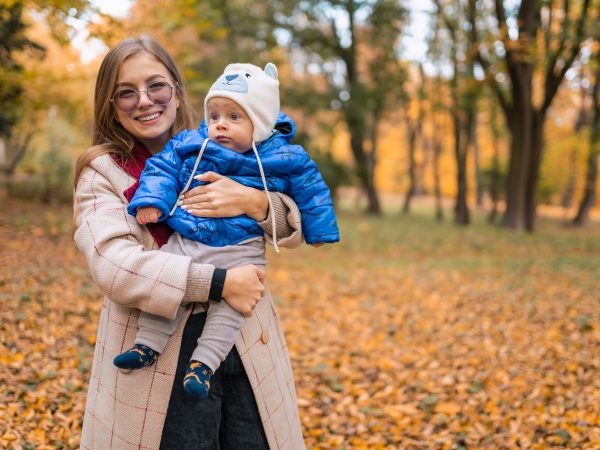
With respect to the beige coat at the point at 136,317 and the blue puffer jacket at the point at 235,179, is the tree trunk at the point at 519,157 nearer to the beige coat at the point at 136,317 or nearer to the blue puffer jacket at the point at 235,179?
the blue puffer jacket at the point at 235,179

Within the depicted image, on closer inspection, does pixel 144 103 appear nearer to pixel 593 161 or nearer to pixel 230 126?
pixel 230 126

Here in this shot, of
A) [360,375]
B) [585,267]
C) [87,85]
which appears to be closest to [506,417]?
[360,375]

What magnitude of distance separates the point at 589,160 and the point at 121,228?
68.2 feet

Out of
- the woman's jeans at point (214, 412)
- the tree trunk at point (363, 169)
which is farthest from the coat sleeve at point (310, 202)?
the tree trunk at point (363, 169)

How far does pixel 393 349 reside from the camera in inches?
208

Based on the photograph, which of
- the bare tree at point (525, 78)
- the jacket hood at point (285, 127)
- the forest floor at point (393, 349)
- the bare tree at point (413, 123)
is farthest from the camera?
the bare tree at point (413, 123)

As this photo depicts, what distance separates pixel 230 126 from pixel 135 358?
2.88ft

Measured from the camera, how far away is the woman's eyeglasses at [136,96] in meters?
1.91

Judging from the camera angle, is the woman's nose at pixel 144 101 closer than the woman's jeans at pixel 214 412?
No

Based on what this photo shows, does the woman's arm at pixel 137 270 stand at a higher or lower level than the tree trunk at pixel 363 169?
lower

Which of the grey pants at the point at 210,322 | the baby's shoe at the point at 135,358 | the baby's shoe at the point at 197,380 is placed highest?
the grey pants at the point at 210,322

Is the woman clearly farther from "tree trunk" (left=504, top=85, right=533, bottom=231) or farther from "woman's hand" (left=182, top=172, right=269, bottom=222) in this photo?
"tree trunk" (left=504, top=85, right=533, bottom=231)

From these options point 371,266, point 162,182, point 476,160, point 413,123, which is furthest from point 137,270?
point 413,123

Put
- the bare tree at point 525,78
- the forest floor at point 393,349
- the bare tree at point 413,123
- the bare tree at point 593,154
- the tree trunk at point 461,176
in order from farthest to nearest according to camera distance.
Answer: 1. the bare tree at point 413,123
2. the tree trunk at point 461,176
3. the bare tree at point 593,154
4. the bare tree at point 525,78
5. the forest floor at point 393,349
